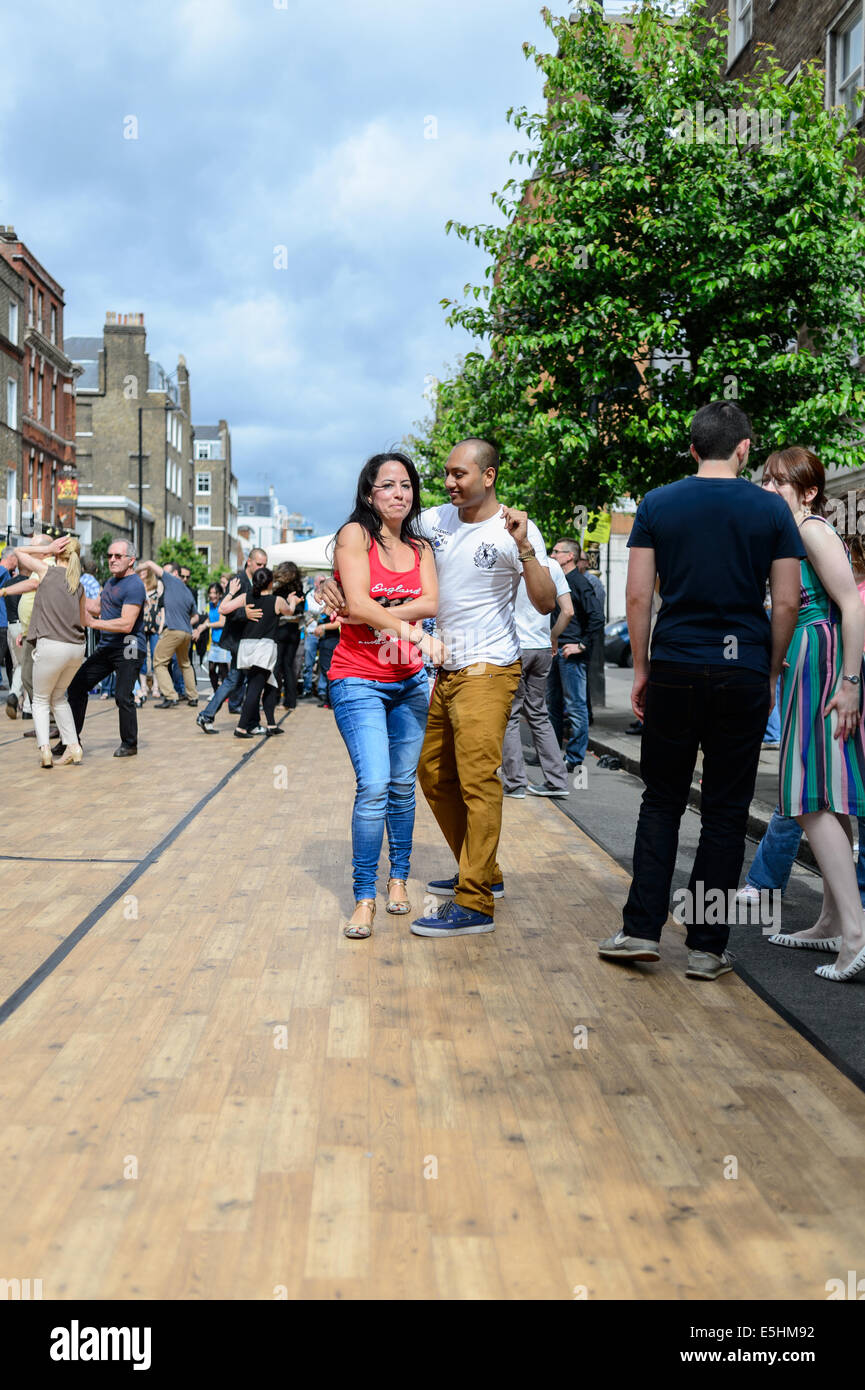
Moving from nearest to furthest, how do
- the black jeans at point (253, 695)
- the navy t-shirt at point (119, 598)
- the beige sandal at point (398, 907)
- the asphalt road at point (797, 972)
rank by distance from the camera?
1. the asphalt road at point (797, 972)
2. the beige sandal at point (398, 907)
3. the navy t-shirt at point (119, 598)
4. the black jeans at point (253, 695)

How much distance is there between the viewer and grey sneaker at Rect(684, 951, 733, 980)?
4.90 m

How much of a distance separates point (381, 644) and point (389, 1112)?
8.11ft

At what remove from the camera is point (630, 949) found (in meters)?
5.00

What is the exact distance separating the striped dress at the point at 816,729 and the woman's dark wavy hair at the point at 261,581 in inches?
410

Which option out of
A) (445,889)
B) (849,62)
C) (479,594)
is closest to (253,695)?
(445,889)

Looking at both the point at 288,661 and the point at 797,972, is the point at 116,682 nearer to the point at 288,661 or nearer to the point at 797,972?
the point at 288,661

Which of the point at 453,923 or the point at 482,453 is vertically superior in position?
the point at 482,453

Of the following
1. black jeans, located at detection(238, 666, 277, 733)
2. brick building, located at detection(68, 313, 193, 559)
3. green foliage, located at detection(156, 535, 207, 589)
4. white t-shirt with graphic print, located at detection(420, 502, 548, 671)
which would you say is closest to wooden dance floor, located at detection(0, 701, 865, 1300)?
white t-shirt with graphic print, located at detection(420, 502, 548, 671)

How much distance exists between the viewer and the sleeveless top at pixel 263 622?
14.8m

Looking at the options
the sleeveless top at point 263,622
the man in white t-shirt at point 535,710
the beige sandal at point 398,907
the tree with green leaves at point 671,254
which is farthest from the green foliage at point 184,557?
the beige sandal at point 398,907

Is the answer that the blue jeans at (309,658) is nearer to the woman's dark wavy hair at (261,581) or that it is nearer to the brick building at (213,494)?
the woman's dark wavy hair at (261,581)

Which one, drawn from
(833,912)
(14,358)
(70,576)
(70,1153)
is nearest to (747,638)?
(833,912)

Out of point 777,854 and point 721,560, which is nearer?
point 721,560
